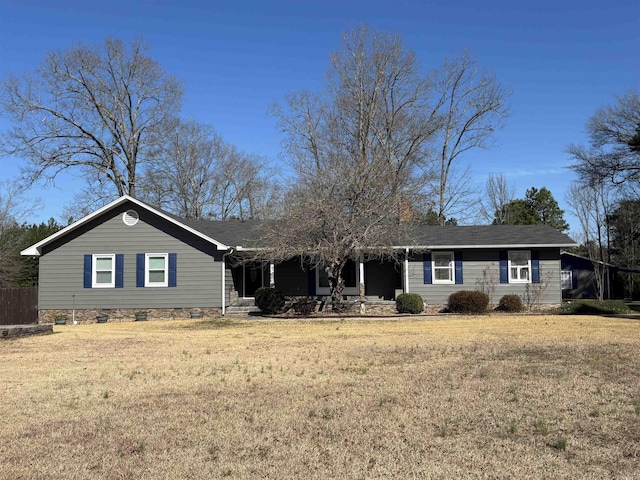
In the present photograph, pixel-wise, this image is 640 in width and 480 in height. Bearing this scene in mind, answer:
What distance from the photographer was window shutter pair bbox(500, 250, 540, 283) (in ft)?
80.4

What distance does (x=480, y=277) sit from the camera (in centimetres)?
2458

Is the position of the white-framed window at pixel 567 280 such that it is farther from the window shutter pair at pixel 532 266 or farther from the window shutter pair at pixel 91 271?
the window shutter pair at pixel 91 271

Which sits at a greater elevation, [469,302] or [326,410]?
[469,302]

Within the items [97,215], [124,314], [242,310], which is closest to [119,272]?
[124,314]

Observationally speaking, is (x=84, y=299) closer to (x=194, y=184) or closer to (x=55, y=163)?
(x=55, y=163)

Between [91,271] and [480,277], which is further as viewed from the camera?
[480,277]

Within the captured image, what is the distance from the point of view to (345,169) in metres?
21.9

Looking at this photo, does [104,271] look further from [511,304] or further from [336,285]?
[511,304]

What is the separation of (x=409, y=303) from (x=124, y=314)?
1126 cm

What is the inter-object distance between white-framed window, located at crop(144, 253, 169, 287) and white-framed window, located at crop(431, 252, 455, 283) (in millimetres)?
11175

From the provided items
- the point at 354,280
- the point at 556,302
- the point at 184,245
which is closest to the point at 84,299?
the point at 184,245

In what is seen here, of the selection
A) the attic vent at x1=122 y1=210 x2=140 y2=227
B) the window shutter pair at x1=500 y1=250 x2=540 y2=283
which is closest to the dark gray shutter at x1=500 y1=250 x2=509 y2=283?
the window shutter pair at x1=500 y1=250 x2=540 y2=283

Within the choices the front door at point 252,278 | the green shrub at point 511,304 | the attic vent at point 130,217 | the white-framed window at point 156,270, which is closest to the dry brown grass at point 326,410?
the white-framed window at point 156,270

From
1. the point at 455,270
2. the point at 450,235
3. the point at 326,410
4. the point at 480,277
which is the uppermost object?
the point at 450,235
